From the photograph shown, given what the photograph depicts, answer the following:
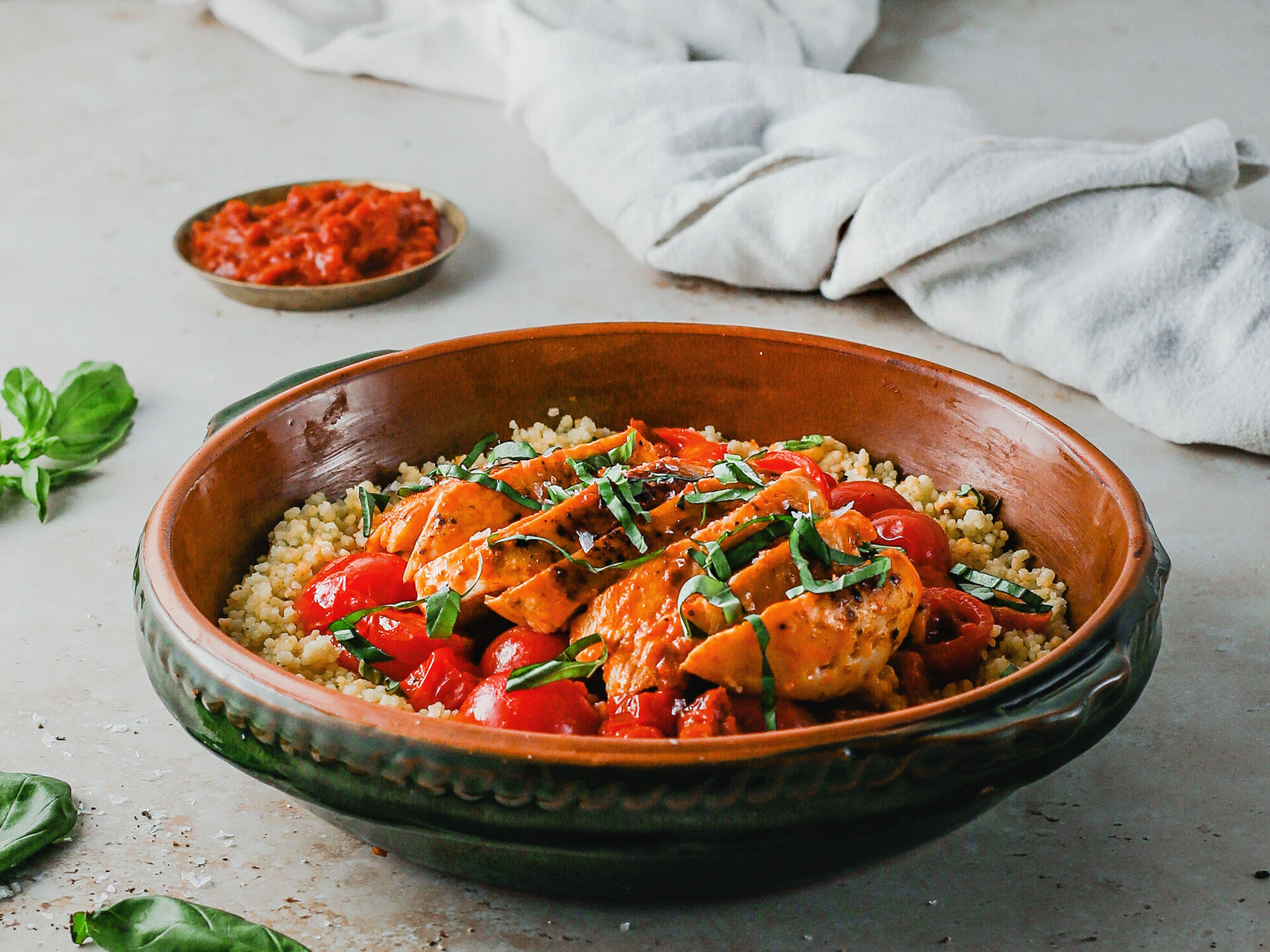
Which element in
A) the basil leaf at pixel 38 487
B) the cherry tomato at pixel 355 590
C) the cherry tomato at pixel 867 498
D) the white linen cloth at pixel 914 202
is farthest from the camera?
the white linen cloth at pixel 914 202

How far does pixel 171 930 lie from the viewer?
1.59 m

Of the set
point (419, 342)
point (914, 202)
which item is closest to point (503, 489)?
point (419, 342)

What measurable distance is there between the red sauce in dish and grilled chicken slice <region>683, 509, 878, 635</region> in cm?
236

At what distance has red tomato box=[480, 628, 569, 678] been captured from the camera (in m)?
1.73

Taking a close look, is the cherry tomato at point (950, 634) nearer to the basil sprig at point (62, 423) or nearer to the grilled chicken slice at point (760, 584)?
the grilled chicken slice at point (760, 584)

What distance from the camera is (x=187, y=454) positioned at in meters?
3.01

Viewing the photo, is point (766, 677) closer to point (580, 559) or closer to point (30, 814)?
point (580, 559)

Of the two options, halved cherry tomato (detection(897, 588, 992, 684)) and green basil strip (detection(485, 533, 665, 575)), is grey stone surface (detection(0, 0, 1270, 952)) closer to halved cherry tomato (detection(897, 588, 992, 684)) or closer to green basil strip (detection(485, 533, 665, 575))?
halved cherry tomato (detection(897, 588, 992, 684))

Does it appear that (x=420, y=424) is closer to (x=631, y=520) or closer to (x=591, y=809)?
(x=631, y=520)

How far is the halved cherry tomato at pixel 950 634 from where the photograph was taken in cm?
178

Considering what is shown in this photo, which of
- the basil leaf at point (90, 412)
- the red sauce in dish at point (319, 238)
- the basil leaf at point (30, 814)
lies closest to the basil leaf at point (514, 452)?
the basil leaf at point (30, 814)

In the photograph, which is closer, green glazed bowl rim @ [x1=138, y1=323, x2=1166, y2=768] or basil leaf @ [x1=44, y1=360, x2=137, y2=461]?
green glazed bowl rim @ [x1=138, y1=323, x2=1166, y2=768]

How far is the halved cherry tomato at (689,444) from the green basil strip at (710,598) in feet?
1.81

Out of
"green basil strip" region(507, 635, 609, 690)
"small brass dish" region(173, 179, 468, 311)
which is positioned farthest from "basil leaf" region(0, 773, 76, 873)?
"small brass dish" region(173, 179, 468, 311)
